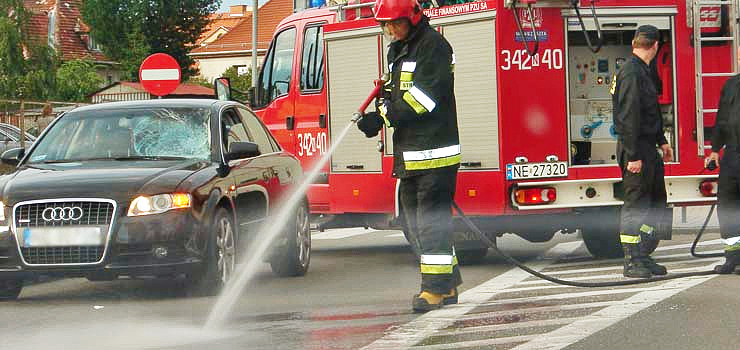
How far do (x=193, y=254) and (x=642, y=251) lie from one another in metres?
3.47

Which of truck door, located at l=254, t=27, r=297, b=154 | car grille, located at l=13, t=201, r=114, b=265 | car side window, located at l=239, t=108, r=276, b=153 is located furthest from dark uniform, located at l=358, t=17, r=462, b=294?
truck door, located at l=254, t=27, r=297, b=154

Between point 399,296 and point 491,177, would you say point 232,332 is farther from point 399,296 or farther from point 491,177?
point 491,177

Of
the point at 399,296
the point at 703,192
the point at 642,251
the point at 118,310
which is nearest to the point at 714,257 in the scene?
the point at 703,192

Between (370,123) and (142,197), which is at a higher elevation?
(370,123)

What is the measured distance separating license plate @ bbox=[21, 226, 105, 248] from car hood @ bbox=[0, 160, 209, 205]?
0.78 feet

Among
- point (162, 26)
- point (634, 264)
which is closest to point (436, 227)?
point (634, 264)

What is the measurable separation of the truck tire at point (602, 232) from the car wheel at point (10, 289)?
4.86m

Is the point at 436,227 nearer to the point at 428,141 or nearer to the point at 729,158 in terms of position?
the point at 428,141

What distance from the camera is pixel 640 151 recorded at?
35.8ft

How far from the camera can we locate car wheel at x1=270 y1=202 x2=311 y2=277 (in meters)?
12.0

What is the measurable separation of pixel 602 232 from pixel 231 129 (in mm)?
3516

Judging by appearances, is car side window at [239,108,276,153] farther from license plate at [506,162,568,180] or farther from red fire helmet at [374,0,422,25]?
red fire helmet at [374,0,422,25]

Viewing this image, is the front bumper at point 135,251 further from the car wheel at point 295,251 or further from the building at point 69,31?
the building at point 69,31

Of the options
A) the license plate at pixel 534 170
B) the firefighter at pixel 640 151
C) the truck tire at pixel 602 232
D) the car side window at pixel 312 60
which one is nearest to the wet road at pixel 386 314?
the truck tire at pixel 602 232
